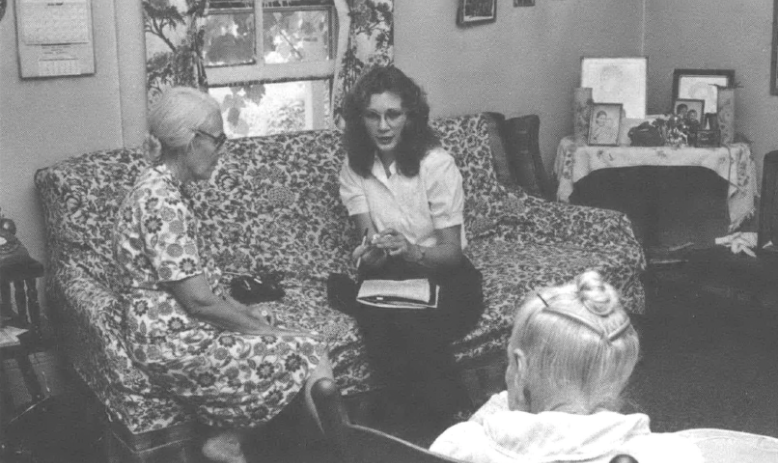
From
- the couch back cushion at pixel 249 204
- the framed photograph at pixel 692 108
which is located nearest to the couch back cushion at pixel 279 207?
the couch back cushion at pixel 249 204

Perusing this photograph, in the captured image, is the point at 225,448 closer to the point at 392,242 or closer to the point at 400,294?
the point at 400,294

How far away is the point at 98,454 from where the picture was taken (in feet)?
10.9

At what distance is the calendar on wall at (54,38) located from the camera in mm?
3529

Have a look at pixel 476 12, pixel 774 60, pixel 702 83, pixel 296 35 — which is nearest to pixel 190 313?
pixel 296 35

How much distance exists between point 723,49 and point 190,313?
3860mm

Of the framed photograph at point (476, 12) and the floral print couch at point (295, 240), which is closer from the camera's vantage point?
the floral print couch at point (295, 240)

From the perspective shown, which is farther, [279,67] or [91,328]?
[279,67]

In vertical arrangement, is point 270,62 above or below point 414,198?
above

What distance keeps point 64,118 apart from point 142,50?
15.4 inches

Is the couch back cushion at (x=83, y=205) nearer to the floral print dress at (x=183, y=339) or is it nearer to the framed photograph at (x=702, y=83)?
the floral print dress at (x=183, y=339)

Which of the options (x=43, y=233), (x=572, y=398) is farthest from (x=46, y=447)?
(x=572, y=398)

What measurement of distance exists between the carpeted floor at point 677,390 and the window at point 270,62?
53.6 inches

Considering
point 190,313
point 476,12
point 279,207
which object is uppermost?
point 476,12

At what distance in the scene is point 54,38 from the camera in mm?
3598
